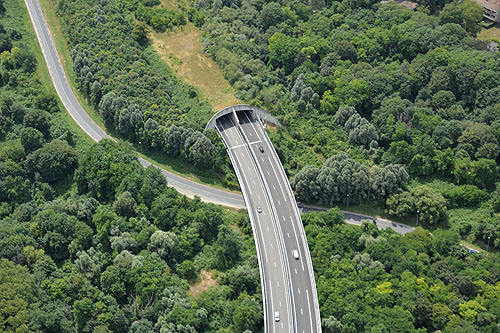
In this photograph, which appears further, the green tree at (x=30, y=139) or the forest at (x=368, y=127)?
the green tree at (x=30, y=139)

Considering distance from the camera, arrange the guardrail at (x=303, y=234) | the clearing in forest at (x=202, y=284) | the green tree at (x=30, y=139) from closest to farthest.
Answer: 1. the guardrail at (x=303, y=234)
2. the clearing in forest at (x=202, y=284)
3. the green tree at (x=30, y=139)

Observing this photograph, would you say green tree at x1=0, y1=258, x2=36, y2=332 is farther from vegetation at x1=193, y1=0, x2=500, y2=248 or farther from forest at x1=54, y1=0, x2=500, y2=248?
vegetation at x1=193, y1=0, x2=500, y2=248

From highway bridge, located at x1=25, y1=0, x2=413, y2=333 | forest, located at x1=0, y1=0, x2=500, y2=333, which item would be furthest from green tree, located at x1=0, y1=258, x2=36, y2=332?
highway bridge, located at x1=25, y1=0, x2=413, y2=333

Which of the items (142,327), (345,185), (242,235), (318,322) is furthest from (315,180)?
(142,327)

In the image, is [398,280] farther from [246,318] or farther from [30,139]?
[30,139]

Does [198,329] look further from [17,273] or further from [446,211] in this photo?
[446,211]

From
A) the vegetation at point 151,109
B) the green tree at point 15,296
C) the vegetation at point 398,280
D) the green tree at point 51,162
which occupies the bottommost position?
the green tree at point 15,296

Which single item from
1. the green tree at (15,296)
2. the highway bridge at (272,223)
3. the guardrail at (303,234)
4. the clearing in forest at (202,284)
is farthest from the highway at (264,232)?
the green tree at (15,296)

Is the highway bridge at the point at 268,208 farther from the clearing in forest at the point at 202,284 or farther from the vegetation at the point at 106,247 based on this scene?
the clearing in forest at the point at 202,284

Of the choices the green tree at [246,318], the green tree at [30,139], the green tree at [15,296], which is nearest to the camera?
the green tree at [15,296]
